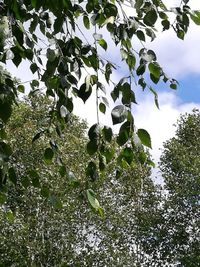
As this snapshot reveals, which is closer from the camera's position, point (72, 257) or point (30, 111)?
point (72, 257)

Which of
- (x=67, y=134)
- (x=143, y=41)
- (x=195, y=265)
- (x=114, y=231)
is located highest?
(x=67, y=134)

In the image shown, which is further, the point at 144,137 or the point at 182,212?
the point at 182,212

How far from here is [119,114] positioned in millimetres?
2152

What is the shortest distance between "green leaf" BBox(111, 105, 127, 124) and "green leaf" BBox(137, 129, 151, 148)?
0.12 metres

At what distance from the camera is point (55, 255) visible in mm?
20172

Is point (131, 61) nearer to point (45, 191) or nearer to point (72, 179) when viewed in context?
point (72, 179)

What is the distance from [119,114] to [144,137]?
17 centimetres

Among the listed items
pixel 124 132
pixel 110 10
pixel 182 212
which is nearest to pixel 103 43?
pixel 110 10

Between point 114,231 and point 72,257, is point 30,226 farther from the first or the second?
point 114,231

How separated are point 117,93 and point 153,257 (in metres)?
21.7

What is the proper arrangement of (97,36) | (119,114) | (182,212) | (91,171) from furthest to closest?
1. (182,212)
2. (91,171)
3. (97,36)
4. (119,114)

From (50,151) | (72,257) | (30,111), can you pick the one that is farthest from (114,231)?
(50,151)

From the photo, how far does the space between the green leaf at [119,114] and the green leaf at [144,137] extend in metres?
0.12

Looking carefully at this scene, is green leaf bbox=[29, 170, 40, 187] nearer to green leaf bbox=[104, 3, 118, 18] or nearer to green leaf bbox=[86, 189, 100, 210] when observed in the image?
green leaf bbox=[86, 189, 100, 210]
